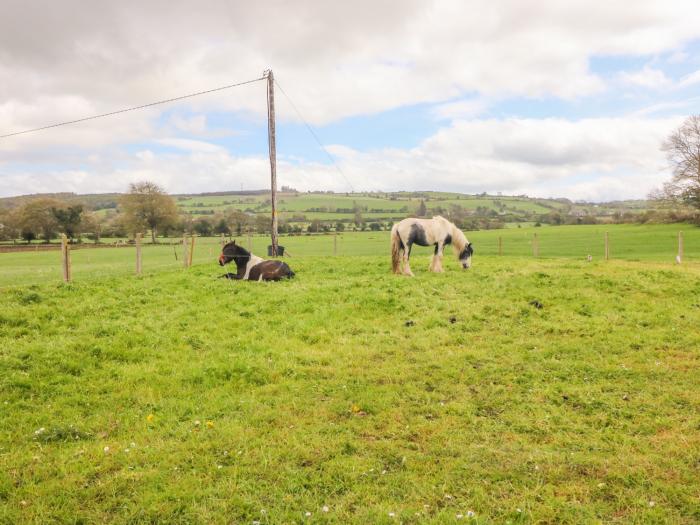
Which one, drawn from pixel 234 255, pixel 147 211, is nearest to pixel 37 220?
pixel 147 211

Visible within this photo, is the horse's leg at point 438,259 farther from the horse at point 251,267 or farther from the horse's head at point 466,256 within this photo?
the horse at point 251,267

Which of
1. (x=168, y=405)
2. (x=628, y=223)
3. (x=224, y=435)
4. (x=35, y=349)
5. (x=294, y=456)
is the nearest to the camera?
(x=294, y=456)

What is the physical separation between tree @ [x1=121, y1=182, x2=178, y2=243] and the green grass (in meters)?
56.7

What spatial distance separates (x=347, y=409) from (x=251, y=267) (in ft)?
Result: 32.0

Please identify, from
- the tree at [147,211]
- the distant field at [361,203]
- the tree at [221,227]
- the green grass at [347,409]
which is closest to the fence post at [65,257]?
the green grass at [347,409]

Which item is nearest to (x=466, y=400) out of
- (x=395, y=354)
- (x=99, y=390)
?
(x=395, y=354)

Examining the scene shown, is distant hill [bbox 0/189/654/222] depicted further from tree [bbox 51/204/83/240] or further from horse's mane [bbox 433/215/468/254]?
horse's mane [bbox 433/215/468/254]

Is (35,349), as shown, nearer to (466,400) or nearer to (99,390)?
(99,390)

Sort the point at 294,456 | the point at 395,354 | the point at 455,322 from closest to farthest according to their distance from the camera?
the point at 294,456
the point at 395,354
the point at 455,322

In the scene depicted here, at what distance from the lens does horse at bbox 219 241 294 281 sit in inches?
571

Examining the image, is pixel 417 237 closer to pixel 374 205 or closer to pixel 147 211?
pixel 147 211

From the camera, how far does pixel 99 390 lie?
20.3ft

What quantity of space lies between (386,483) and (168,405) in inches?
129

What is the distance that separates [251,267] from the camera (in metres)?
14.7
